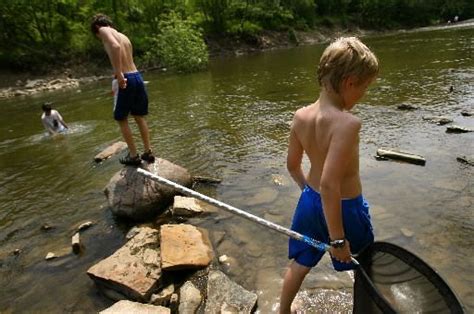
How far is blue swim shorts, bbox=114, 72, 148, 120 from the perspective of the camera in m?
6.67

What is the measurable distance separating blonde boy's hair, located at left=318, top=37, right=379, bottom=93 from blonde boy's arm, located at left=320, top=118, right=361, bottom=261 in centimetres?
27

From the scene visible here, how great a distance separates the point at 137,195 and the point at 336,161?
14.7 ft

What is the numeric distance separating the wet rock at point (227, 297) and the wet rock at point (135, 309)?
1.49 ft

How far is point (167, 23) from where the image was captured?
2955 cm

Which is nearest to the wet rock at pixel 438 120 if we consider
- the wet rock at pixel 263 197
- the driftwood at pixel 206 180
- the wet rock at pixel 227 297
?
the wet rock at pixel 263 197

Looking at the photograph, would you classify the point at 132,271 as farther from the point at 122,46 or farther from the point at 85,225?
the point at 122,46

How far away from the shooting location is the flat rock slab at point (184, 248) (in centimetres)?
489

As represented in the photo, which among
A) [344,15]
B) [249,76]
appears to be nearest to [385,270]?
[249,76]

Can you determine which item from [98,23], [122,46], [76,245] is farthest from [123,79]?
[76,245]

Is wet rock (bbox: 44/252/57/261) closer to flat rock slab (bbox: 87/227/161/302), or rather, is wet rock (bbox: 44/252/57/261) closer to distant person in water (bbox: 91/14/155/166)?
flat rock slab (bbox: 87/227/161/302)

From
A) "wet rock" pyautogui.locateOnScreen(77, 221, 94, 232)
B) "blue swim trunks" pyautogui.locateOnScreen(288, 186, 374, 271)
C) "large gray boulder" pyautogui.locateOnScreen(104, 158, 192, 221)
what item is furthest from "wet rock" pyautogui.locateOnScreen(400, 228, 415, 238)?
"wet rock" pyautogui.locateOnScreen(77, 221, 94, 232)

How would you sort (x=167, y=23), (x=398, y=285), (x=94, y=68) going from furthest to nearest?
(x=94, y=68) → (x=167, y=23) → (x=398, y=285)

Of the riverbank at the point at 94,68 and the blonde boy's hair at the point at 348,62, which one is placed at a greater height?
the blonde boy's hair at the point at 348,62

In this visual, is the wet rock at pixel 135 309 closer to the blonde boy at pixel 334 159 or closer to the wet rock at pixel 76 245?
the blonde boy at pixel 334 159
